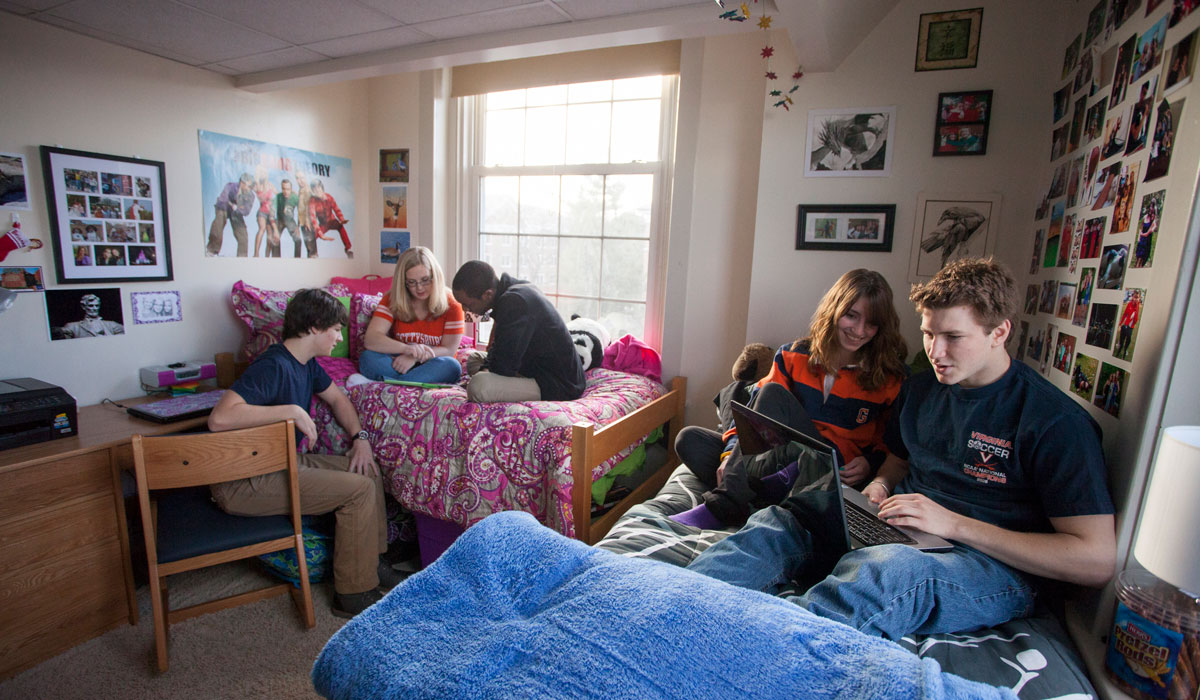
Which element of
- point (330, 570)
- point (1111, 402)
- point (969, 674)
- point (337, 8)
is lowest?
point (330, 570)

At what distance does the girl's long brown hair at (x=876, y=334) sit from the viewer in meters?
1.84

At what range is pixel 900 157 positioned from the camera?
229 centimetres

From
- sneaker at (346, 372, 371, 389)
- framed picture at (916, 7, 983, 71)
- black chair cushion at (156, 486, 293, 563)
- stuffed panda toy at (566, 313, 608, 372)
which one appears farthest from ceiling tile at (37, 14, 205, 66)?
framed picture at (916, 7, 983, 71)

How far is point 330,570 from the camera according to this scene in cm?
228

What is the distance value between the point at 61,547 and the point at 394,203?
2471 mm

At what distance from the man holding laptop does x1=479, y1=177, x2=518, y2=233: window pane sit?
261 centimetres

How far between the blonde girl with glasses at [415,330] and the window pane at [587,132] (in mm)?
1052

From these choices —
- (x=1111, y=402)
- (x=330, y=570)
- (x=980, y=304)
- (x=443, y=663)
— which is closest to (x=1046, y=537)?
(x=1111, y=402)

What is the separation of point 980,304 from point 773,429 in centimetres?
55

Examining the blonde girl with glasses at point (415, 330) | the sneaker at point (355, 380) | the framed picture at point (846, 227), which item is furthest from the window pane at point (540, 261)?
the framed picture at point (846, 227)

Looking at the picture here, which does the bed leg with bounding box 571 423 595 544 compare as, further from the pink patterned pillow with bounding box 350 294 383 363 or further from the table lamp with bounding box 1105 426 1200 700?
the pink patterned pillow with bounding box 350 294 383 363

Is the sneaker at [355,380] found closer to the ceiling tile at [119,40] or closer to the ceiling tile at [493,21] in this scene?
the ceiling tile at [493,21]

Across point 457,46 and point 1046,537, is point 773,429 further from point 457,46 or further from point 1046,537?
point 457,46

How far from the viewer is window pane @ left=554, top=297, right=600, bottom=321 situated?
3.37m
